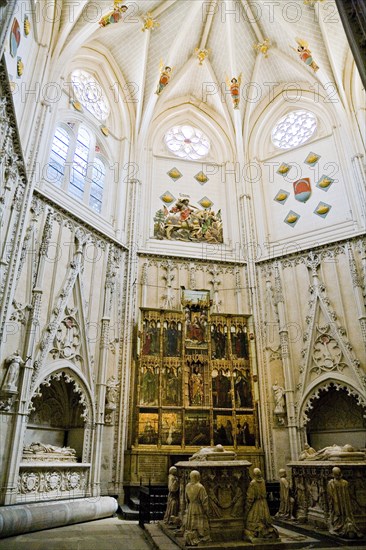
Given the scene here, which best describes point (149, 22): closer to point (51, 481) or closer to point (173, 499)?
point (51, 481)

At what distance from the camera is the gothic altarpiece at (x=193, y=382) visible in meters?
14.0

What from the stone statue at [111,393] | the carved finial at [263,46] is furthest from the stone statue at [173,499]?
the carved finial at [263,46]

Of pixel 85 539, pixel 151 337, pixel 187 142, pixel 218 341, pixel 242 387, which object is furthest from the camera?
pixel 187 142

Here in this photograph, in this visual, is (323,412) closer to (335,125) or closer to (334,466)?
(334,466)

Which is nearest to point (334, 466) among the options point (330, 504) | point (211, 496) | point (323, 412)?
point (330, 504)

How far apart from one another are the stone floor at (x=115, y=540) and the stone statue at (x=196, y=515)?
0.72ft

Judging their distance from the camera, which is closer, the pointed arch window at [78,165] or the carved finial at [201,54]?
the pointed arch window at [78,165]

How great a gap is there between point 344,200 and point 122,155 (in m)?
10.00

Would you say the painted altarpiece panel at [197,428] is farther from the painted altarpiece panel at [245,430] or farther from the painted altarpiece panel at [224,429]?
the painted altarpiece panel at [245,430]

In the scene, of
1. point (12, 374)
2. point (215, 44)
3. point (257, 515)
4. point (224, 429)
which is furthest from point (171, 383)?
point (215, 44)

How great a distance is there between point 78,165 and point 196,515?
1372cm

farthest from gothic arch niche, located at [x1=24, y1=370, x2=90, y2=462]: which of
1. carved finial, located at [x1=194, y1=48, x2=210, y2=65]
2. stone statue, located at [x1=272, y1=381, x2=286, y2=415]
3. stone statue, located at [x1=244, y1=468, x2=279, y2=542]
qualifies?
carved finial, located at [x1=194, y1=48, x2=210, y2=65]

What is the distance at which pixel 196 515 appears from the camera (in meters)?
6.81

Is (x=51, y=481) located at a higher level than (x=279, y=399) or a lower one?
lower
